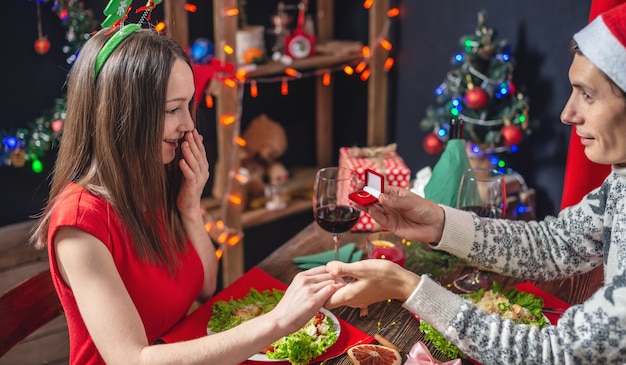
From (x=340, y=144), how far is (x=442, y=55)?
0.88 meters

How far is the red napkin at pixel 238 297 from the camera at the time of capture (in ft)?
4.58

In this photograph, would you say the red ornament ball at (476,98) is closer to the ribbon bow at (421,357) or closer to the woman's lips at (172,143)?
the woman's lips at (172,143)

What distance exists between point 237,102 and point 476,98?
1.04m

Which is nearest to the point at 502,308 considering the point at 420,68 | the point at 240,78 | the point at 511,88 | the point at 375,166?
the point at 375,166

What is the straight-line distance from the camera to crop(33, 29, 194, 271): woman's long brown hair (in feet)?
4.74

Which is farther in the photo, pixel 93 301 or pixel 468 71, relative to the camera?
pixel 468 71

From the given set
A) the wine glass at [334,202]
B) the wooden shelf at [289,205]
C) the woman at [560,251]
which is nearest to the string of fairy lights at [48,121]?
the wooden shelf at [289,205]

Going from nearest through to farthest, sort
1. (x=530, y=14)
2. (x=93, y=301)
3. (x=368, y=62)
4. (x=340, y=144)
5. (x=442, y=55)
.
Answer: (x=93, y=301) → (x=530, y=14) → (x=442, y=55) → (x=368, y=62) → (x=340, y=144)

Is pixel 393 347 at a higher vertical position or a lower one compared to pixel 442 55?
lower

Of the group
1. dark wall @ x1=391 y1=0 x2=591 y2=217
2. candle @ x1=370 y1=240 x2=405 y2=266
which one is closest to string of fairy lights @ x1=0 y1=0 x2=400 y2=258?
dark wall @ x1=391 y1=0 x2=591 y2=217

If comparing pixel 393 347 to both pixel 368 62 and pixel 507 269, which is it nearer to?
pixel 507 269

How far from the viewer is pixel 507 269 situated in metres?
1.58

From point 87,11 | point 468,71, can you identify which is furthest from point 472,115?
point 87,11

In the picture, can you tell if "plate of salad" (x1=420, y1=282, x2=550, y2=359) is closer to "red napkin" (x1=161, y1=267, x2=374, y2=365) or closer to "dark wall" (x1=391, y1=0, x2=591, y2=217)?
"red napkin" (x1=161, y1=267, x2=374, y2=365)
